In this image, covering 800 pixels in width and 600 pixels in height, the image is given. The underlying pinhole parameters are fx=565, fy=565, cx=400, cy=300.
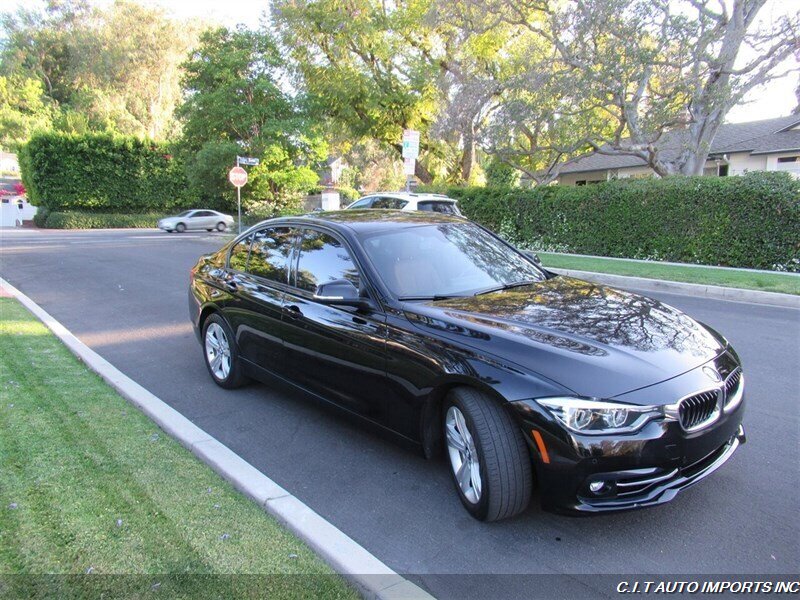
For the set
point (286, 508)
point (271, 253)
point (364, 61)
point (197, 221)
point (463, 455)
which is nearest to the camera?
point (286, 508)

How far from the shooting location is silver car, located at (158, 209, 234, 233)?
32.9 metres

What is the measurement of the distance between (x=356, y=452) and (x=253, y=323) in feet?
4.80

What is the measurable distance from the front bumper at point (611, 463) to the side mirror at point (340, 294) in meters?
1.33

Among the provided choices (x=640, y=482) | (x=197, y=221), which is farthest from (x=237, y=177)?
(x=640, y=482)

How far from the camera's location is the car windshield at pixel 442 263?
3830 millimetres

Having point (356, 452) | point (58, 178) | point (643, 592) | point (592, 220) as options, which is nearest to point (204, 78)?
point (58, 178)

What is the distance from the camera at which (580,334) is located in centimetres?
305

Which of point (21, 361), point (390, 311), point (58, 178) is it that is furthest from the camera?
point (58, 178)

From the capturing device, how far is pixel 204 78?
93.6 feet

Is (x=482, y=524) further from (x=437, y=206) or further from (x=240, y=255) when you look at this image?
(x=437, y=206)

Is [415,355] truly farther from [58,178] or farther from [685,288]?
[58,178]

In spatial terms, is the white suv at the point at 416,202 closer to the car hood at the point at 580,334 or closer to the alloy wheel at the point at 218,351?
the alloy wheel at the point at 218,351

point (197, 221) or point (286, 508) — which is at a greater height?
point (286, 508)

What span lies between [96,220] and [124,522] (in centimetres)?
3732
